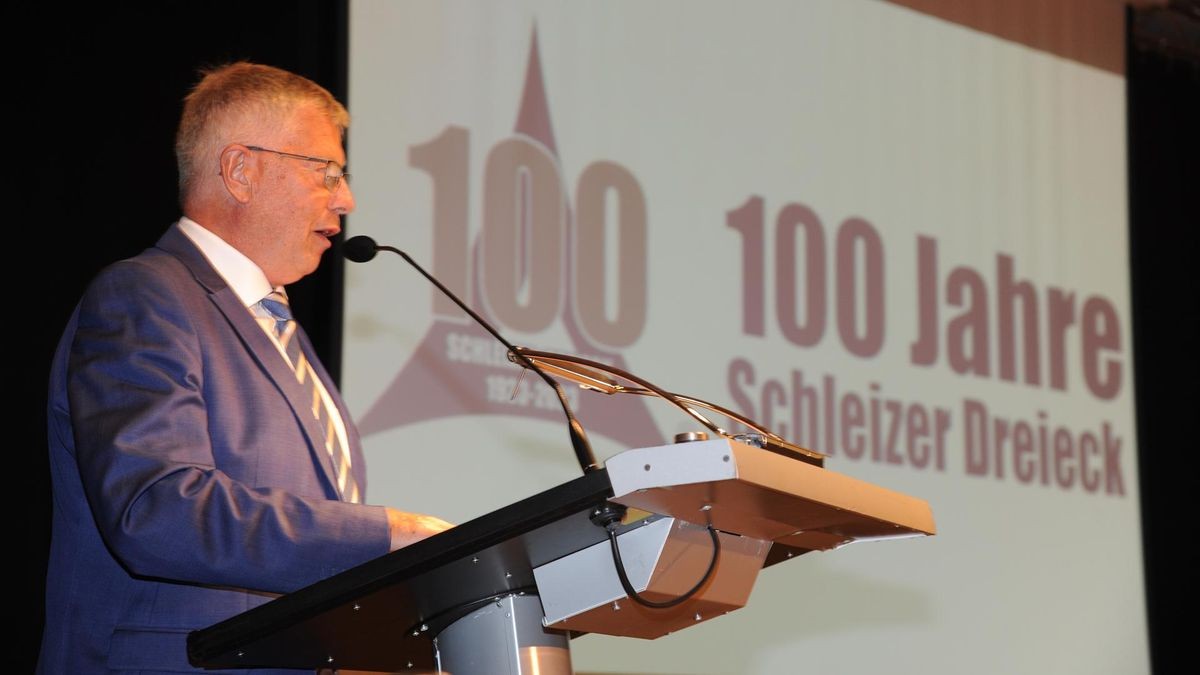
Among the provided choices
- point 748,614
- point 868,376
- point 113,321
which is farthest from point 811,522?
point 868,376

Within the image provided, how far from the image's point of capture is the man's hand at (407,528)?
5.26ft

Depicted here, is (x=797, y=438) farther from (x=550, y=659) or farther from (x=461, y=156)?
(x=550, y=659)

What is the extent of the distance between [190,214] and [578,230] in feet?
6.12

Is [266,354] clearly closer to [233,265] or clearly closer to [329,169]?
[233,265]

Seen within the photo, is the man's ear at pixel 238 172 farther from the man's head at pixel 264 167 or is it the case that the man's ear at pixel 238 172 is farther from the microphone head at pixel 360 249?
the microphone head at pixel 360 249

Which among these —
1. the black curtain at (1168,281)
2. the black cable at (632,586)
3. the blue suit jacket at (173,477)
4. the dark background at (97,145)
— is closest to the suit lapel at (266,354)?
the blue suit jacket at (173,477)

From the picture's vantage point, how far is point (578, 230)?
3930mm

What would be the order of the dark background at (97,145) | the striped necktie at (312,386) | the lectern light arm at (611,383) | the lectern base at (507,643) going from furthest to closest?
the dark background at (97,145) → the striped necktie at (312,386) → the lectern light arm at (611,383) → the lectern base at (507,643)

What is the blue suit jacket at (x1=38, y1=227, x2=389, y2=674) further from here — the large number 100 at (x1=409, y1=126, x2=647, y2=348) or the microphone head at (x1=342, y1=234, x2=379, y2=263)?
the large number 100 at (x1=409, y1=126, x2=647, y2=348)

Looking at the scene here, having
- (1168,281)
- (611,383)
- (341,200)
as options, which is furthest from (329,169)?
(1168,281)

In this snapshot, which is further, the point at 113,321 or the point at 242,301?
the point at 242,301

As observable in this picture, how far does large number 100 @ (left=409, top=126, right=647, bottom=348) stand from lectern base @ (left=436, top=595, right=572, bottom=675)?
6.92 feet

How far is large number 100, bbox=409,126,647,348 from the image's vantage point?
12.1 ft

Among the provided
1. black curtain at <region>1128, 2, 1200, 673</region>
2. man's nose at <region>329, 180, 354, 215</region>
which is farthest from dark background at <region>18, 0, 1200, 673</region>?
Answer: black curtain at <region>1128, 2, 1200, 673</region>
